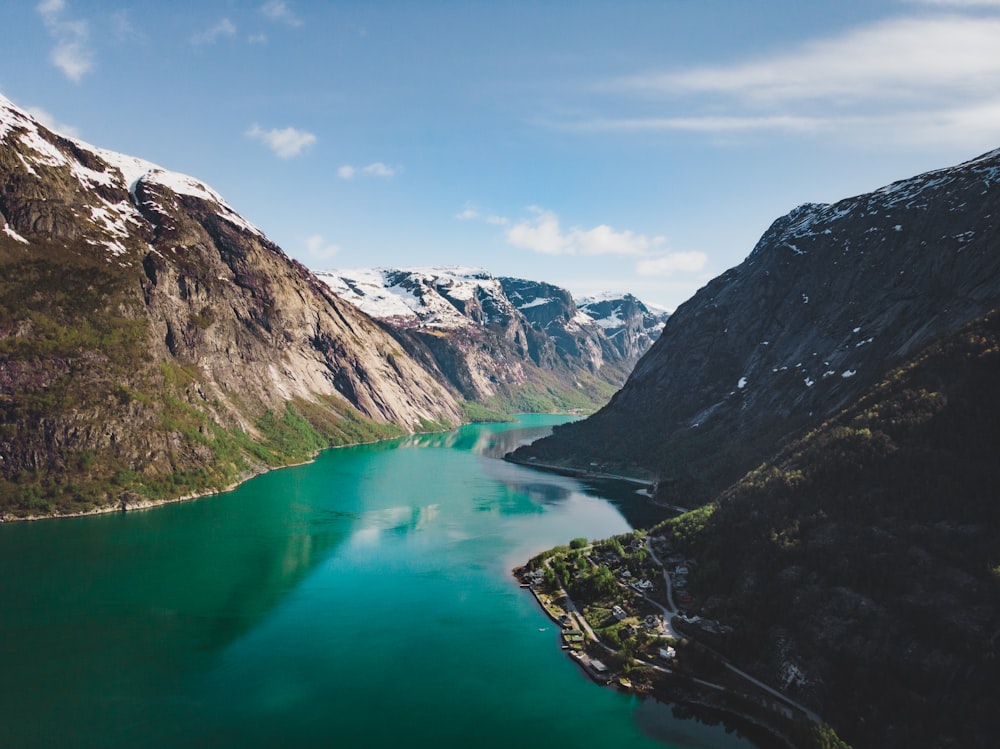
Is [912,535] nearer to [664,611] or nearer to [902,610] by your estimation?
[902,610]

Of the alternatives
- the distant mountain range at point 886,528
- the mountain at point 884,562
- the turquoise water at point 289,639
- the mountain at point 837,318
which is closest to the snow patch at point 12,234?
the turquoise water at point 289,639

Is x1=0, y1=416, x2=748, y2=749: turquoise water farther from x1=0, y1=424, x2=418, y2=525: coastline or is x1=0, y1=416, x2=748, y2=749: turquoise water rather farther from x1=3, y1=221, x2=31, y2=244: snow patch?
x1=3, y1=221, x2=31, y2=244: snow patch

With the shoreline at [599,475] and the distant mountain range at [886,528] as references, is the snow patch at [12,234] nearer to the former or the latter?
the shoreline at [599,475]

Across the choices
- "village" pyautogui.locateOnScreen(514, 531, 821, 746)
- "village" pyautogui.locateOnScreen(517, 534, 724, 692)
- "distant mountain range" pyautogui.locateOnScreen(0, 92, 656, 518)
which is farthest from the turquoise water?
"distant mountain range" pyautogui.locateOnScreen(0, 92, 656, 518)

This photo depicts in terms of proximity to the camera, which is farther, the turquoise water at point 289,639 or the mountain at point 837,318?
the mountain at point 837,318

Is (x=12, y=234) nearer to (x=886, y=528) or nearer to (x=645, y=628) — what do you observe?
(x=645, y=628)

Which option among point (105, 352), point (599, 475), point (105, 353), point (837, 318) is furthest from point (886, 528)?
point (105, 352)
